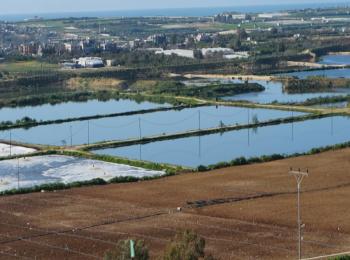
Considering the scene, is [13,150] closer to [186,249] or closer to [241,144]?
[241,144]

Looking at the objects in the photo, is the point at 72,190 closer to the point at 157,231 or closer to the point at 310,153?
the point at 157,231

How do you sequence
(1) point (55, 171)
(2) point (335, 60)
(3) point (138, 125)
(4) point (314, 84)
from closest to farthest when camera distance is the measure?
(1) point (55, 171) < (3) point (138, 125) < (4) point (314, 84) < (2) point (335, 60)

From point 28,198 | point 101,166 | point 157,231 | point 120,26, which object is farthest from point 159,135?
point 120,26

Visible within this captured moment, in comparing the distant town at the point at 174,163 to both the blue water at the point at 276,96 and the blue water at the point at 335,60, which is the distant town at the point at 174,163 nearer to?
the blue water at the point at 276,96

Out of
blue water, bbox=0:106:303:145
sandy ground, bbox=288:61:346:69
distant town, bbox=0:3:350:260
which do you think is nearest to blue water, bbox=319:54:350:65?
sandy ground, bbox=288:61:346:69

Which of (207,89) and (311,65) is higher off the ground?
(207,89)

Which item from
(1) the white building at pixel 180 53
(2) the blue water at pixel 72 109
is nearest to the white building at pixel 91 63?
(1) the white building at pixel 180 53

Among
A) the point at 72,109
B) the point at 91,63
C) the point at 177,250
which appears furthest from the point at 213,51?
the point at 177,250
